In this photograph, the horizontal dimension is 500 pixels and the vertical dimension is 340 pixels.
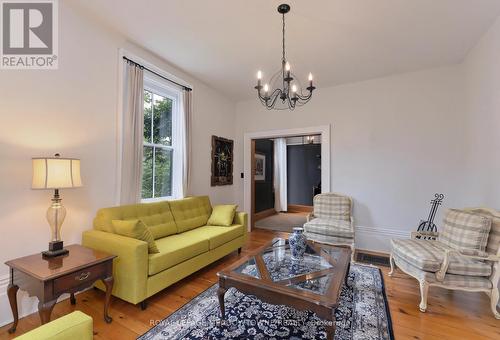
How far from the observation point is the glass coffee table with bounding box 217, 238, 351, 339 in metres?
1.62

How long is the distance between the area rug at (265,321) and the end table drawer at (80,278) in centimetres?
62

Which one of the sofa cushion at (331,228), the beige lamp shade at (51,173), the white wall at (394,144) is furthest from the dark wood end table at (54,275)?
the white wall at (394,144)

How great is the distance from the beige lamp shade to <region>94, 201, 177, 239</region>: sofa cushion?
2.04 feet

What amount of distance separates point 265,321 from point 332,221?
2.17 metres

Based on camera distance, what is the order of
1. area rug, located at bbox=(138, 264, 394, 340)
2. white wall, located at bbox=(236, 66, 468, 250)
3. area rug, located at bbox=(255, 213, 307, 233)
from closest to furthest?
area rug, located at bbox=(138, 264, 394, 340)
white wall, located at bbox=(236, 66, 468, 250)
area rug, located at bbox=(255, 213, 307, 233)

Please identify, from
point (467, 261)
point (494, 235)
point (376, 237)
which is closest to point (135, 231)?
point (467, 261)

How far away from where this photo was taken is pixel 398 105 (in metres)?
3.86

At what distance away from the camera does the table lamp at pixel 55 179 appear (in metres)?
1.95

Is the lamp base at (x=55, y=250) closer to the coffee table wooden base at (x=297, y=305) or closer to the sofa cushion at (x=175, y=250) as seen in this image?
the sofa cushion at (x=175, y=250)

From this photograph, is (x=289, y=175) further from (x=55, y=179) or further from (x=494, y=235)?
(x=55, y=179)

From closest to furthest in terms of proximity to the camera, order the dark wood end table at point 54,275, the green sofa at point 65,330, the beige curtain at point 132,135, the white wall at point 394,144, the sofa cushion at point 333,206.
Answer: the green sofa at point 65,330
the dark wood end table at point 54,275
the beige curtain at point 132,135
the white wall at point 394,144
the sofa cushion at point 333,206

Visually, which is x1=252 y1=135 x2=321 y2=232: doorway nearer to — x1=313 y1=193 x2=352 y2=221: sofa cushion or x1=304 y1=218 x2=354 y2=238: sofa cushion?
x1=313 y1=193 x2=352 y2=221: sofa cushion

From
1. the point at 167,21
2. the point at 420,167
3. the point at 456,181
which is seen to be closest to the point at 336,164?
the point at 420,167

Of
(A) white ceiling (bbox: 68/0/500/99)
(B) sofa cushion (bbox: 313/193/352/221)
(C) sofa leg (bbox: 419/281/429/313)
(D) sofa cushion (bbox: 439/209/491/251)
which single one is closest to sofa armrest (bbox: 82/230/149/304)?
(A) white ceiling (bbox: 68/0/500/99)
